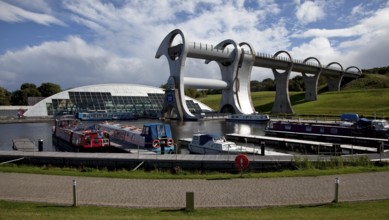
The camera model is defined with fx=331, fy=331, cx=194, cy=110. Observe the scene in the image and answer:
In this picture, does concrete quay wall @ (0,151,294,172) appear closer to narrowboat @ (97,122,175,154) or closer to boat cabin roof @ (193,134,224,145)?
narrowboat @ (97,122,175,154)

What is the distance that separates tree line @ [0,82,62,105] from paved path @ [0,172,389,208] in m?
113

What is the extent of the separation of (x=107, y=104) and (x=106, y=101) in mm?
1301

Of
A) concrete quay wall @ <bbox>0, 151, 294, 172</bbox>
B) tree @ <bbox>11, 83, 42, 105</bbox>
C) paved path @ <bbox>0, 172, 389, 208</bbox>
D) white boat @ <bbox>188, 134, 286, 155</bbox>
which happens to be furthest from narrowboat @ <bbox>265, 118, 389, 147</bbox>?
tree @ <bbox>11, 83, 42, 105</bbox>

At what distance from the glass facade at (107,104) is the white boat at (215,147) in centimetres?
4636

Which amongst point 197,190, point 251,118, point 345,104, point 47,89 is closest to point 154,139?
point 197,190

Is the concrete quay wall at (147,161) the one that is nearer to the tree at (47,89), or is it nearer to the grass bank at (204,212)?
the grass bank at (204,212)

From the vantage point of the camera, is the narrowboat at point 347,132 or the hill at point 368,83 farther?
the hill at point 368,83

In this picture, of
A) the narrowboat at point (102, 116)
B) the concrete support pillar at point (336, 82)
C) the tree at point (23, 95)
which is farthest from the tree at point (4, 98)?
the concrete support pillar at point (336, 82)

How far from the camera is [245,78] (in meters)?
76.7

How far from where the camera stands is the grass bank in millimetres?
9102

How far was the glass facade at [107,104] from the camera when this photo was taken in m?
75.6

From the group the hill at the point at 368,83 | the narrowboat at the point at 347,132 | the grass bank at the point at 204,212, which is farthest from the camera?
the hill at the point at 368,83

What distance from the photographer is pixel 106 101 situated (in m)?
81.7

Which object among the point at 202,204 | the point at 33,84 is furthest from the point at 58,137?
the point at 33,84
